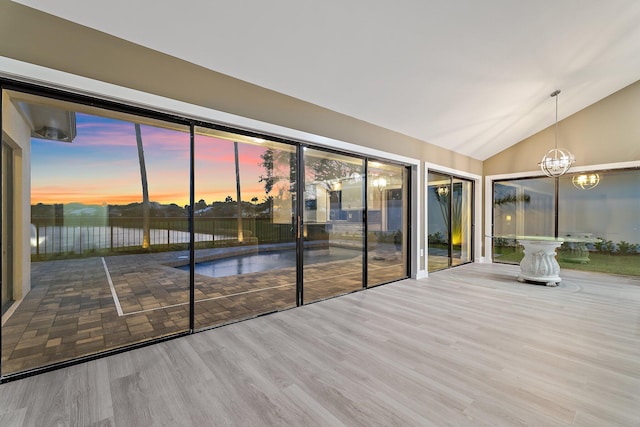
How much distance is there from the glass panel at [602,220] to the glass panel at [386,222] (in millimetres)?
3170

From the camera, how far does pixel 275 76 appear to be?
3.12 meters

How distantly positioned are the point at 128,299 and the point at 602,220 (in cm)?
857

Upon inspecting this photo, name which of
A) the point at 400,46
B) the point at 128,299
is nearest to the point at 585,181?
the point at 400,46

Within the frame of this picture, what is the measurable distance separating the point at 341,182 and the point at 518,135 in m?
4.58

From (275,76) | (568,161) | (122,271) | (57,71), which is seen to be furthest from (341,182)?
(568,161)

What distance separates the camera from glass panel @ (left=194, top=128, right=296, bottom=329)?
12.5 feet

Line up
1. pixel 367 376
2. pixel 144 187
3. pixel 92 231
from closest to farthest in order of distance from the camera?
1. pixel 367 376
2. pixel 92 231
3. pixel 144 187

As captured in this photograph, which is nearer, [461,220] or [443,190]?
[443,190]

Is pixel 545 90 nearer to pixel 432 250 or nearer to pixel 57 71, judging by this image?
pixel 432 250

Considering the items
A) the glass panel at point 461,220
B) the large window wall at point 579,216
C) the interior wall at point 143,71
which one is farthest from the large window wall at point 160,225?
the large window wall at point 579,216

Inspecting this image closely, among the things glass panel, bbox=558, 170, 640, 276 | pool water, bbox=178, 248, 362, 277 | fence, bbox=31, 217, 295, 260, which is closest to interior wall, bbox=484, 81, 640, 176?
glass panel, bbox=558, 170, 640, 276

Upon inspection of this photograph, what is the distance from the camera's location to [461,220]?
6617mm

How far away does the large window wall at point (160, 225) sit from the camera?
8.25ft

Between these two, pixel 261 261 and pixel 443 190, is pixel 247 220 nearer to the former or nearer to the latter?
pixel 261 261
